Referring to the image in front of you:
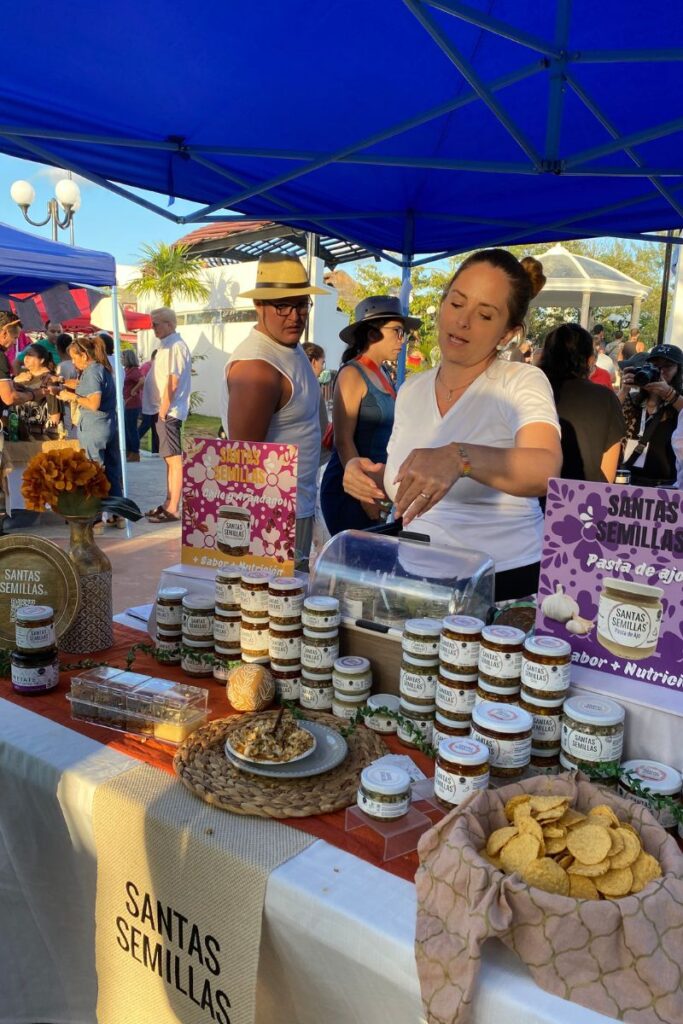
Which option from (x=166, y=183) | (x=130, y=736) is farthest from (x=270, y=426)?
(x=166, y=183)

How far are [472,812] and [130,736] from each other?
71 cm

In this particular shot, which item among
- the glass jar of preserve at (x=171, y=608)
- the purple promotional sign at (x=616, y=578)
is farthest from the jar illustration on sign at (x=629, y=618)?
the glass jar of preserve at (x=171, y=608)

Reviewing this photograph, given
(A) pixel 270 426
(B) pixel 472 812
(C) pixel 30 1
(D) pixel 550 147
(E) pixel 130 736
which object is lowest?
(E) pixel 130 736

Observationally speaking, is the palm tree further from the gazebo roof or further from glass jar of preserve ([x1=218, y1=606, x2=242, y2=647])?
glass jar of preserve ([x1=218, y1=606, x2=242, y2=647])

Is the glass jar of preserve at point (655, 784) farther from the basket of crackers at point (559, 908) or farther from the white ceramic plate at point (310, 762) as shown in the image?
the white ceramic plate at point (310, 762)

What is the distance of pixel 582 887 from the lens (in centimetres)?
86

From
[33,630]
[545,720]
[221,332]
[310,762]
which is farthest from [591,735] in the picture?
[221,332]

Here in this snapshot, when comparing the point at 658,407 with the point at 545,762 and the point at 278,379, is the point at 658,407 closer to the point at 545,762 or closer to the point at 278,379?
the point at 278,379

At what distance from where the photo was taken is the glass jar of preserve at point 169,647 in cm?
170

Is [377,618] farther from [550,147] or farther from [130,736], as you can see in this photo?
[550,147]

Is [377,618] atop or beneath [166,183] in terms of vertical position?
beneath

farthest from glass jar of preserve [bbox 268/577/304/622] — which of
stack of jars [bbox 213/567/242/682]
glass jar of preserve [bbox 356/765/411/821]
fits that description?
glass jar of preserve [bbox 356/765/411/821]

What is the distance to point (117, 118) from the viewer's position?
3.23 metres

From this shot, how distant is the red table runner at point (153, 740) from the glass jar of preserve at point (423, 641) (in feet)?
0.61
